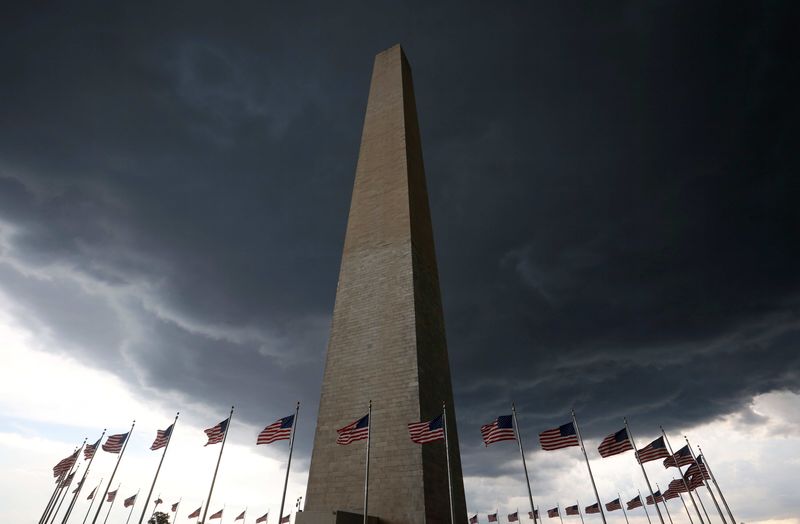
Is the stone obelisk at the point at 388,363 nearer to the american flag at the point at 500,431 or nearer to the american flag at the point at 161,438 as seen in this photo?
the american flag at the point at 500,431

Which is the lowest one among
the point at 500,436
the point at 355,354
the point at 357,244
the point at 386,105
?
the point at 500,436

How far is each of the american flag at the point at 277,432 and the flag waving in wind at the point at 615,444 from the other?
40.9ft

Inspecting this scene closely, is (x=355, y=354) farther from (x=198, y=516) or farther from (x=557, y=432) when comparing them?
(x=198, y=516)

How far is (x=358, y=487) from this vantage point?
1627cm

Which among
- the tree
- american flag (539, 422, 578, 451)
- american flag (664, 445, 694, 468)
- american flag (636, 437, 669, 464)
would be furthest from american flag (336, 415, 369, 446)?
the tree

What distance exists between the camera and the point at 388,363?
61.2 ft

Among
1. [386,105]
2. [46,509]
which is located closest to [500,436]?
[386,105]

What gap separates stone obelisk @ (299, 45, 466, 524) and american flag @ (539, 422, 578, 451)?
166 inches

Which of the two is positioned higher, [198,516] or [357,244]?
[357,244]

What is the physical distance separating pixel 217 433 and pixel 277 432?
3.00 meters

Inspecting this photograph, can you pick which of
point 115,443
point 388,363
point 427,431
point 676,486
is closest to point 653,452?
point 676,486

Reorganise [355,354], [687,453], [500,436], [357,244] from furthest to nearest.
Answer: [357,244]
[687,453]
[355,354]
[500,436]

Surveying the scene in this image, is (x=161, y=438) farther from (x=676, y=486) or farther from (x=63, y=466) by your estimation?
(x=676, y=486)

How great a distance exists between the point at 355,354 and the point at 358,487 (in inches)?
219
